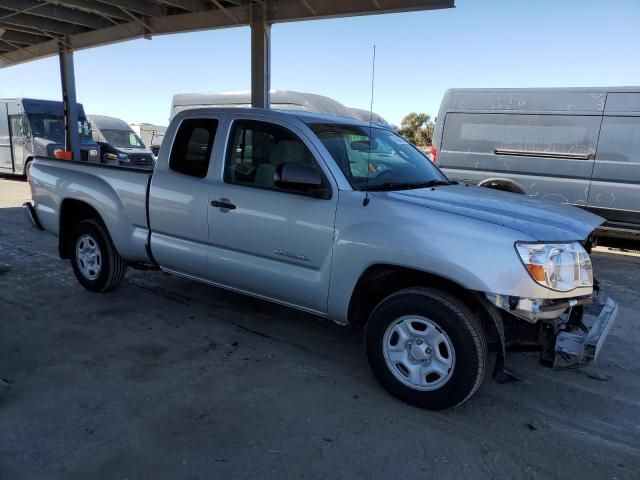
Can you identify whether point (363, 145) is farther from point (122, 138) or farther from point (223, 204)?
point (122, 138)

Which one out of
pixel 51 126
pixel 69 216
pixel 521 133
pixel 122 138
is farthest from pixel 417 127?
pixel 69 216

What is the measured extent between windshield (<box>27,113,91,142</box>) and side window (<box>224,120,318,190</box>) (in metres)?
14.0

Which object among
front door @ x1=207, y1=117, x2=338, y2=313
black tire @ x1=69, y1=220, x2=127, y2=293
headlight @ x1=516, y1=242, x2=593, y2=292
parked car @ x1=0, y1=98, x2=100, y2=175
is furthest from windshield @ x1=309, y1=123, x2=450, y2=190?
parked car @ x1=0, y1=98, x2=100, y2=175

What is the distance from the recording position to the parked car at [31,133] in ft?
51.3

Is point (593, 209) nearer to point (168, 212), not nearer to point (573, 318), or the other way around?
point (573, 318)

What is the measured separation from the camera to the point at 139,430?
281cm

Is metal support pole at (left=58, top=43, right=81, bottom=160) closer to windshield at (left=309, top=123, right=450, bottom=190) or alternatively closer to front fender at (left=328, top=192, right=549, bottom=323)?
windshield at (left=309, top=123, right=450, bottom=190)

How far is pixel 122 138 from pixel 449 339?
18.9 m

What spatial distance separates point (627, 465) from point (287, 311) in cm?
296

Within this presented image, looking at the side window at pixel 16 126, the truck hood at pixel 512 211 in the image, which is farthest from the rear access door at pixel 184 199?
the side window at pixel 16 126

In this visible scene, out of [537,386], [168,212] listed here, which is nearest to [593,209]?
[537,386]

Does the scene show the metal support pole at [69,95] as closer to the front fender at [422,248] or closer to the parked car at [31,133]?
the parked car at [31,133]

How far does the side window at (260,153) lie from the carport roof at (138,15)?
5.43m

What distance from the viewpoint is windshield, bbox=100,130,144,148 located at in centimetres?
1873
